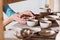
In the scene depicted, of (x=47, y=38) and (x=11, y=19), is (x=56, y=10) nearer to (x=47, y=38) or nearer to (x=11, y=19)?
(x=11, y=19)

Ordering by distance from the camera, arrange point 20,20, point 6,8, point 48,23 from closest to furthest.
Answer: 1. point 48,23
2. point 20,20
3. point 6,8

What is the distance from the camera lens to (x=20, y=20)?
1.50m

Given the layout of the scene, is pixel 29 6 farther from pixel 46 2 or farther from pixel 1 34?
pixel 1 34

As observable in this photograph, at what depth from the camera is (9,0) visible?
84 centimetres

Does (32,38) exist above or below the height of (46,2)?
below

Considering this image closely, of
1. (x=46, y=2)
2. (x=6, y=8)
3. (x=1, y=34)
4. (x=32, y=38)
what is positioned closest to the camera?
(x=1, y=34)

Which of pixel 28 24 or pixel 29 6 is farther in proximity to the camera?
pixel 29 6

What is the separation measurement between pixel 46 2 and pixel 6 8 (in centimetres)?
102

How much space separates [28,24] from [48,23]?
0.17 m

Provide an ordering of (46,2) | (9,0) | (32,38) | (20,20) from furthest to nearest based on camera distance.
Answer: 1. (46,2)
2. (20,20)
3. (32,38)
4. (9,0)

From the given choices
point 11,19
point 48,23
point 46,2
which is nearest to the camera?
point 48,23

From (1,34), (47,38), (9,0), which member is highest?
(9,0)

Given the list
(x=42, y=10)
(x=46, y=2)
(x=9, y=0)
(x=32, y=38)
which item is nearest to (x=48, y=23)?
(x=32, y=38)

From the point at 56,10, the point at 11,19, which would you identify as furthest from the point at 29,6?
the point at 11,19
